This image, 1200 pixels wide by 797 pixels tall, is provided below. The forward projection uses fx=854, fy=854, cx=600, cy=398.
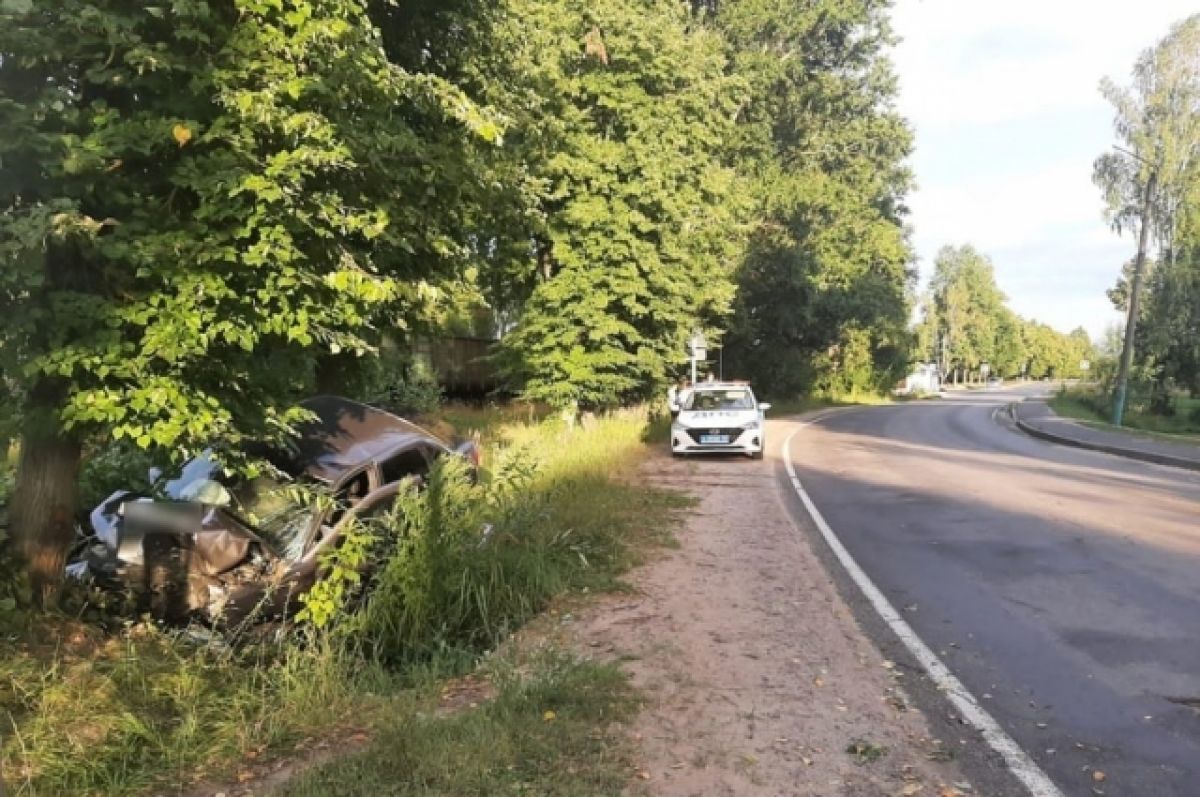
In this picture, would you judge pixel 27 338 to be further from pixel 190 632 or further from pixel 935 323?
pixel 935 323

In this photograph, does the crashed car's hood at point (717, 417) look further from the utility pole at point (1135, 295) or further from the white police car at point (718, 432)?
the utility pole at point (1135, 295)

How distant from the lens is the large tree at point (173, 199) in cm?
440

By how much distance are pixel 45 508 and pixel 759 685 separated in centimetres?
463

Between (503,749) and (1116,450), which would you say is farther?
(1116,450)

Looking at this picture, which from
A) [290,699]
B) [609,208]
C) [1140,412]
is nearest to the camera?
[290,699]

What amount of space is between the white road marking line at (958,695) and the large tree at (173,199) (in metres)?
4.13

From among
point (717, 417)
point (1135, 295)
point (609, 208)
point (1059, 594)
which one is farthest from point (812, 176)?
point (1059, 594)

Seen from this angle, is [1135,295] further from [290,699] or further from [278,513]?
[290,699]

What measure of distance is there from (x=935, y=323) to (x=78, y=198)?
4831 inches

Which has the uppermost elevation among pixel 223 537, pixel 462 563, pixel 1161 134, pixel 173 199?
pixel 1161 134

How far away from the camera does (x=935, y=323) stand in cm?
11681

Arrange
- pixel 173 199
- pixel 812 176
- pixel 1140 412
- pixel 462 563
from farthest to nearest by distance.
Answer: pixel 1140 412 → pixel 812 176 → pixel 462 563 → pixel 173 199

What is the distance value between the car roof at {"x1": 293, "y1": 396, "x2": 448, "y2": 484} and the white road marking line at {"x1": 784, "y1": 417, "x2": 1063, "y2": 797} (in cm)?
436

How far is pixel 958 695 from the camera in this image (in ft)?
16.5
